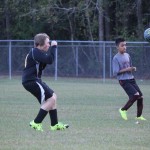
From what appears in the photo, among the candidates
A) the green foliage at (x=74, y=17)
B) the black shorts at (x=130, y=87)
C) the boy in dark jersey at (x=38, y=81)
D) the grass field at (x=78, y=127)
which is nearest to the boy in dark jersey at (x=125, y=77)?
the black shorts at (x=130, y=87)

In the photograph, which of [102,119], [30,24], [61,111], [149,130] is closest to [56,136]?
[149,130]

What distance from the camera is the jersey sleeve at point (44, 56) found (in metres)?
11.4

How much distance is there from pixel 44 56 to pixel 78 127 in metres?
1.70

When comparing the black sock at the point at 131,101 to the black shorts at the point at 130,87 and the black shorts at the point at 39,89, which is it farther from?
the black shorts at the point at 39,89

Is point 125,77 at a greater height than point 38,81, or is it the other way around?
point 38,81

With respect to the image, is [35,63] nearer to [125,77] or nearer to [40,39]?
[40,39]

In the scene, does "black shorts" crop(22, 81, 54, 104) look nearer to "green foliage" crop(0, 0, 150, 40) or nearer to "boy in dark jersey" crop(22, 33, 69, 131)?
"boy in dark jersey" crop(22, 33, 69, 131)

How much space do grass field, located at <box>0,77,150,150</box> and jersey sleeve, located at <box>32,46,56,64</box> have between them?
129cm

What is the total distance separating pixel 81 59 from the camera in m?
34.5

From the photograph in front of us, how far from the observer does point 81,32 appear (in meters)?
41.7

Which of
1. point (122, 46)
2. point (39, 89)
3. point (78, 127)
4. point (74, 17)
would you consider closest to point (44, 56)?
point (39, 89)

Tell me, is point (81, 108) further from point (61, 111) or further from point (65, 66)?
point (65, 66)

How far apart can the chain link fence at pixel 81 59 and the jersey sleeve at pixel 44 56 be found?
68.5ft

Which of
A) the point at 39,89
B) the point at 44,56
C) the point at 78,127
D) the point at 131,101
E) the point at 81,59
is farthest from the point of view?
the point at 81,59
